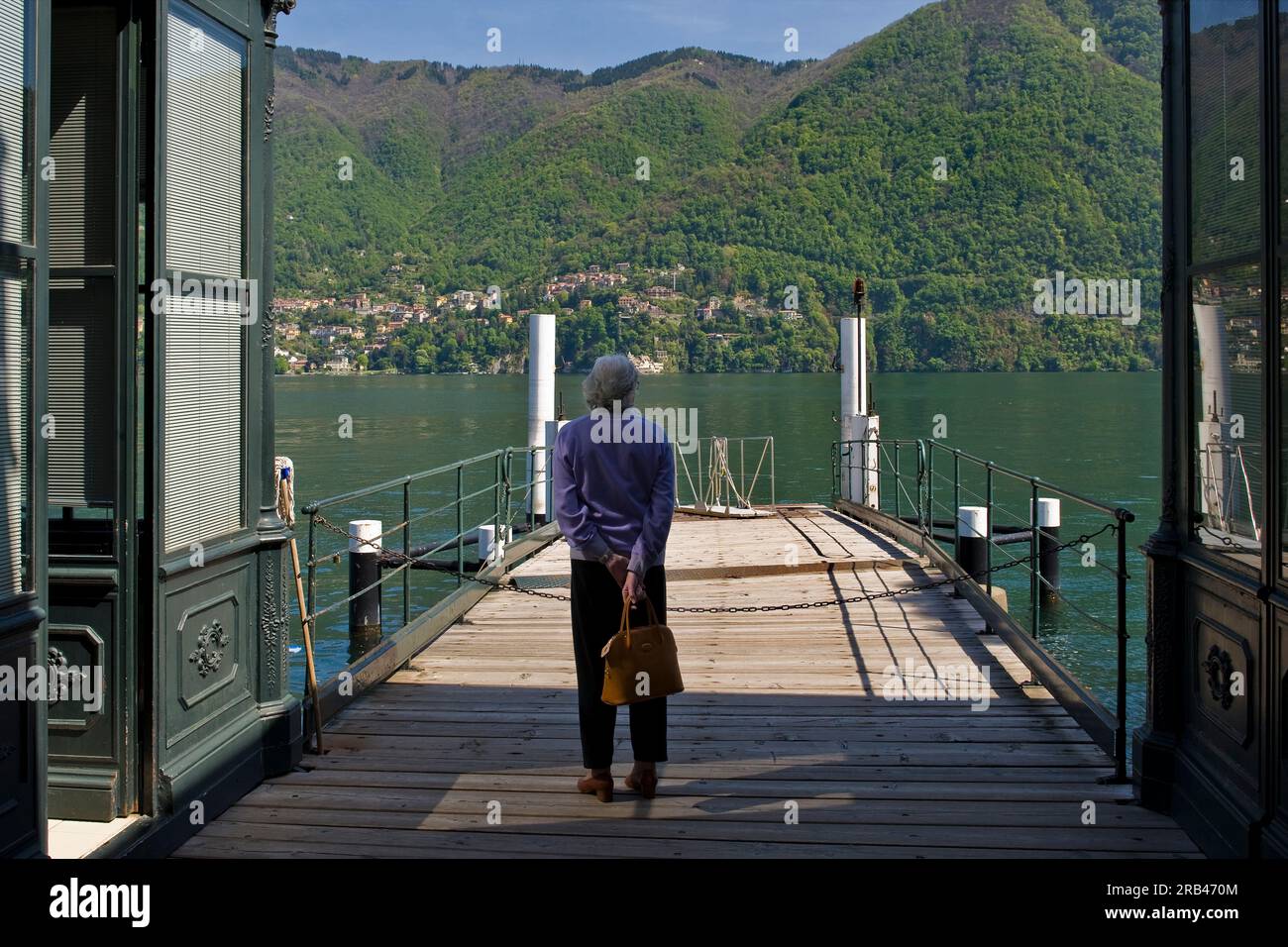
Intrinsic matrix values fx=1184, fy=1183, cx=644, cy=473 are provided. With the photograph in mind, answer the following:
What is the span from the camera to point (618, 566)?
14.1 ft

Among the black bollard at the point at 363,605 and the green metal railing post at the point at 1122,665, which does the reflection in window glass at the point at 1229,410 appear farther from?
the black bollard at the point at 363,605

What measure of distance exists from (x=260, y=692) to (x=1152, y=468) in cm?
4714

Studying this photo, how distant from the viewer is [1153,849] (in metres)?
3.99

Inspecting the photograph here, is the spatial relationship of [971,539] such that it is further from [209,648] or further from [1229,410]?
[209,648]

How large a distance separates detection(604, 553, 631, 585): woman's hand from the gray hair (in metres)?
0.57

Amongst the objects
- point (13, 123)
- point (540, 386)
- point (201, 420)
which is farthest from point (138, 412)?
point (540, 386)

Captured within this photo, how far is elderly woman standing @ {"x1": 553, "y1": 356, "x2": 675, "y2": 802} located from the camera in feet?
14.2

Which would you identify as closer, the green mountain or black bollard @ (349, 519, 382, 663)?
black bollard @ (349, 519, 382, 663)

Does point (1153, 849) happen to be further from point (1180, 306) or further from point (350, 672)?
point (350, 672)

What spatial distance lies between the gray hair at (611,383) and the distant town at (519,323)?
3920 inches

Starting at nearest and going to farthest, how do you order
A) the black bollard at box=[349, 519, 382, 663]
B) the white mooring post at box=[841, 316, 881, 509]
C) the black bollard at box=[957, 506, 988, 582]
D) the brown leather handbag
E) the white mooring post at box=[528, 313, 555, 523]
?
1. the brown leather handbag
2. the black bollard at box=[349, 519, 382, 663]
3. the black bollard at box=[957, 506, 988, 582]
4. the white mooring post at box=[528, 313, 555, 523]
5. the white mooring post at box=[841, 316, 881, 509]

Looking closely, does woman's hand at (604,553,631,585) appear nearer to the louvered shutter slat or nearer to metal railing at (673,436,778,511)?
metal railing at (673,436,778,511)

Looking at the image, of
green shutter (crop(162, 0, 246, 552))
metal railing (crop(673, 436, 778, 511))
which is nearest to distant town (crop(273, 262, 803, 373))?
metal railing (crop(673, 436, 778, 511))

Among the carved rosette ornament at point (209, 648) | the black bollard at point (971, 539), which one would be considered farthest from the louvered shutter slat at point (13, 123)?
the black bollard at point (971, 539)
